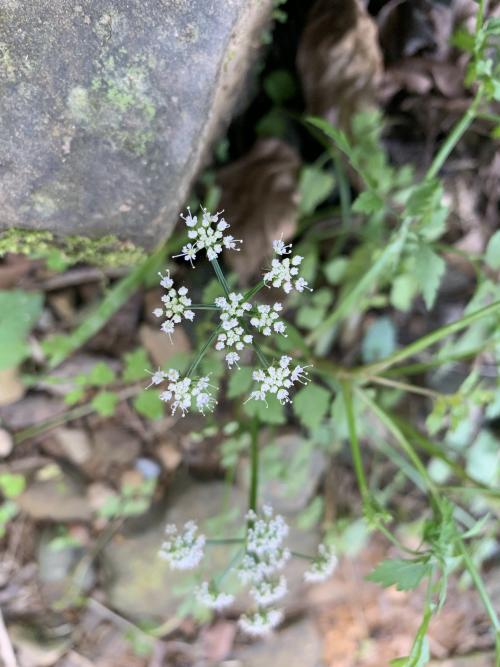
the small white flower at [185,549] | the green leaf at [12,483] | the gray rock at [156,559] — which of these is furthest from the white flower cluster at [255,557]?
the green leaf at [12,483]

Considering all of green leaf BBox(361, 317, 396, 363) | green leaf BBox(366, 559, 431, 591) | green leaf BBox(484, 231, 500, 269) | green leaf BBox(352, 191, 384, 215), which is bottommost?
green leaf BBox(366, 559, 431, 591)

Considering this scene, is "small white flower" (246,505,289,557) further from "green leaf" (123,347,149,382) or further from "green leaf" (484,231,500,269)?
"green leaf" (484,231,500,269)

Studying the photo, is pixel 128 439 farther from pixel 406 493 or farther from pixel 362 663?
pixel 362 663

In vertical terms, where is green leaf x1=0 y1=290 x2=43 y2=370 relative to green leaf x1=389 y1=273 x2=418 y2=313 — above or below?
above

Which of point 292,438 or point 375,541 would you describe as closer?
point 292,438

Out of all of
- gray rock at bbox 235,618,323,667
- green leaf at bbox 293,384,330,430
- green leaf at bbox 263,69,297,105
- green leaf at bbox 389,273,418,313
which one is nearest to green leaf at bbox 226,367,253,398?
green leaf at bbox 293,384,330,430

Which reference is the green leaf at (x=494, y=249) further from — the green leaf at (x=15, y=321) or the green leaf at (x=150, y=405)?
the green leaf at (x=15, y=321)

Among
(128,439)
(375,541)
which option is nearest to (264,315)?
(128,439)
